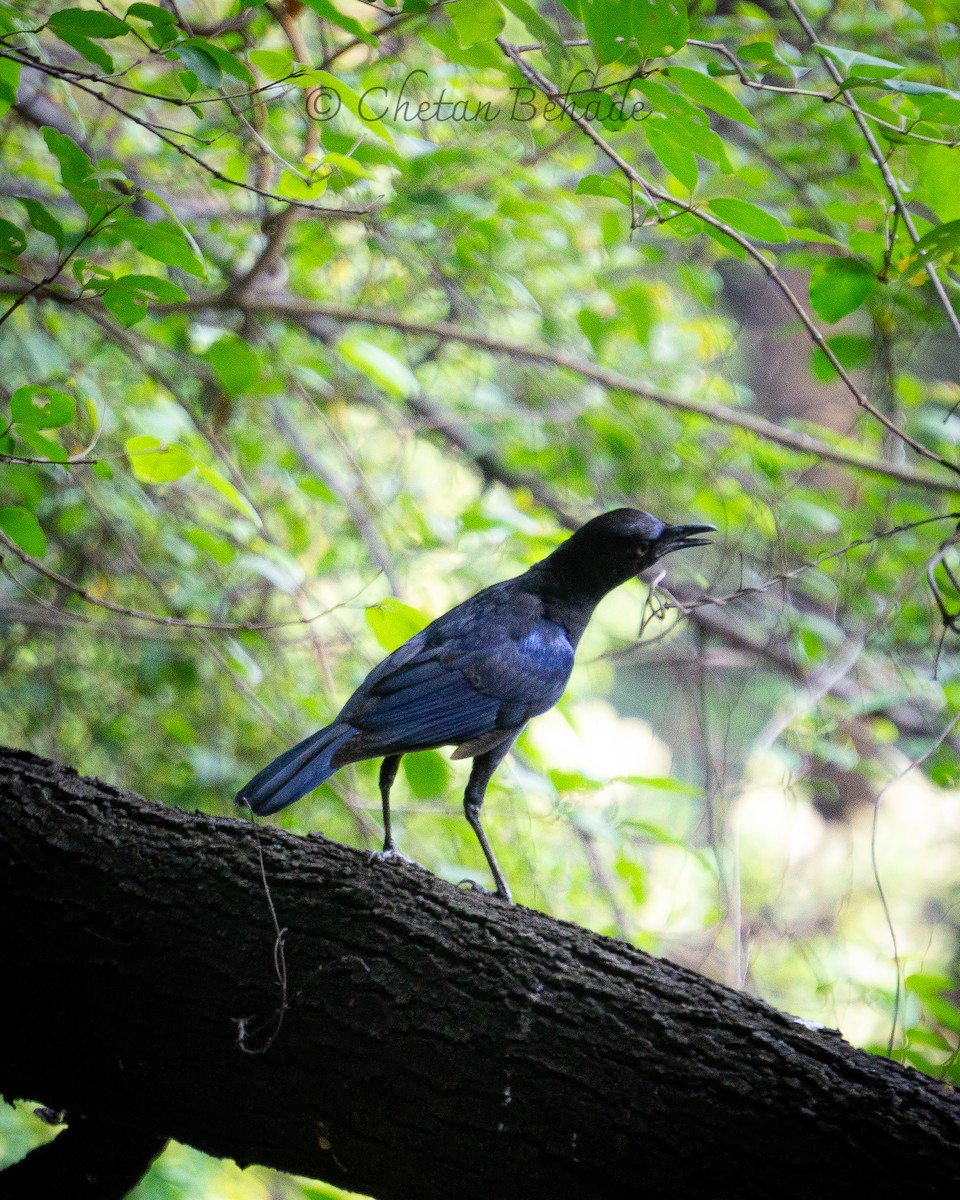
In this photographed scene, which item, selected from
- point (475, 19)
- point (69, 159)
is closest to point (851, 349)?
point (475, 19)

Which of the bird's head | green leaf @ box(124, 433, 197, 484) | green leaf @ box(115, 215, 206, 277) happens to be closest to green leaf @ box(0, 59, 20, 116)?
green leaf @ box(115, 215, 206, 277)

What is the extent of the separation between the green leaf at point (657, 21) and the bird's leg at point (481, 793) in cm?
185

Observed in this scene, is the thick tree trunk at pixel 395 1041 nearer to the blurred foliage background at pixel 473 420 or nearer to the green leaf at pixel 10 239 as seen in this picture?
the blurred foliage background at pixel 473 420

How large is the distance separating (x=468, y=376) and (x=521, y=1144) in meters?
3.82

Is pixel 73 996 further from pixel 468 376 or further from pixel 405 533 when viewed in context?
pixel 468 376

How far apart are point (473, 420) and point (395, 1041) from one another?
3.29 meters

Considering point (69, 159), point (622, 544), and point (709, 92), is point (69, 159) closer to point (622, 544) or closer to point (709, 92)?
point (709, 92)

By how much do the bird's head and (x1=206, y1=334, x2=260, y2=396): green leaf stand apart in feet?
3.80

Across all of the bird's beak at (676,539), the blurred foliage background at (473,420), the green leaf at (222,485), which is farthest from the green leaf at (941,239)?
the green leaf at (222,485)

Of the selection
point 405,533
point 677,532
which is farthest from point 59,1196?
point 405,533

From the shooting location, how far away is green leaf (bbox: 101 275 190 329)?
215 cm

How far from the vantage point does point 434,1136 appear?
1.93 meters

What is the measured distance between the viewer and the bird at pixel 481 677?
277cm

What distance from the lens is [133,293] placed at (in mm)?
2219
